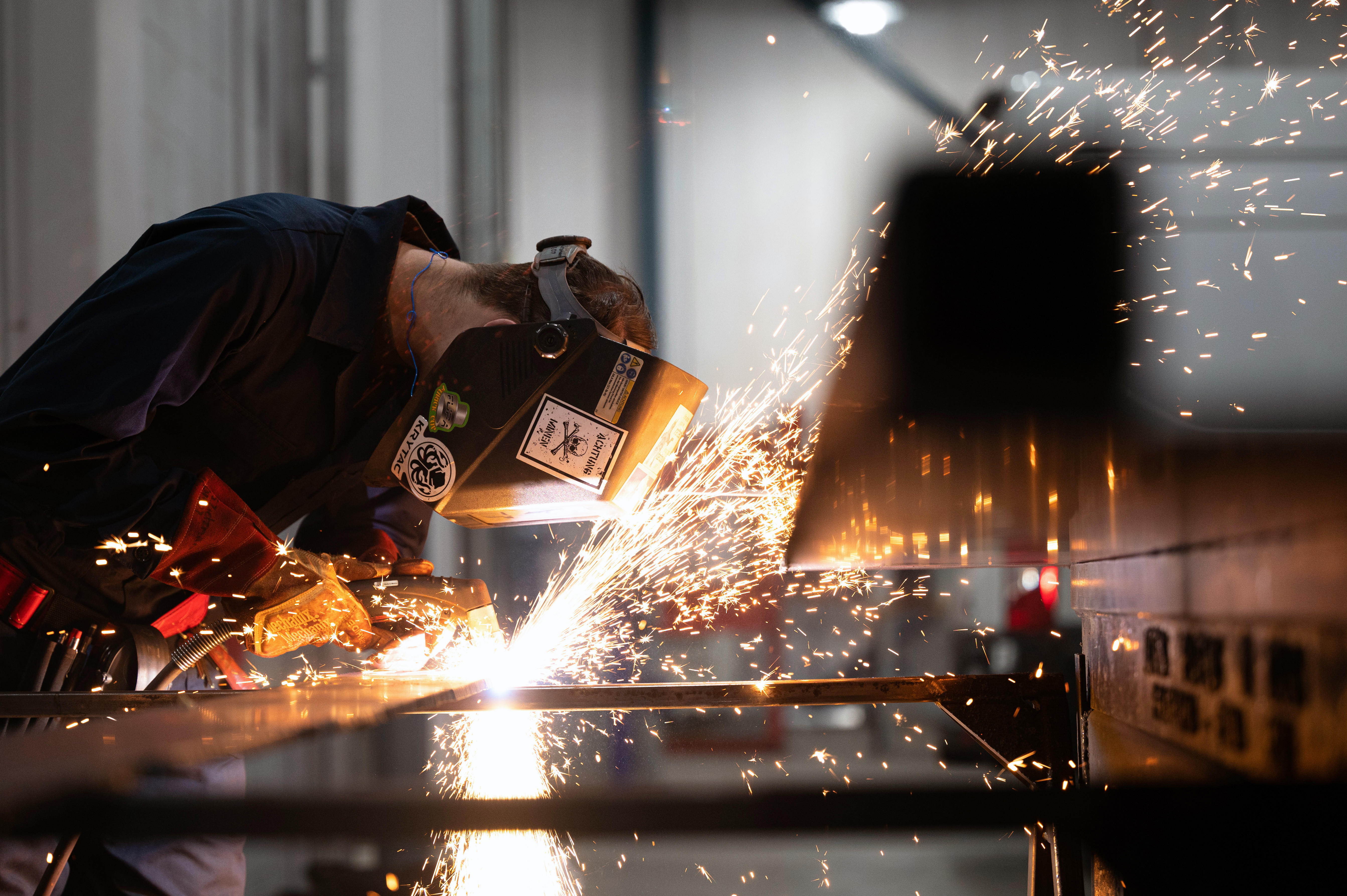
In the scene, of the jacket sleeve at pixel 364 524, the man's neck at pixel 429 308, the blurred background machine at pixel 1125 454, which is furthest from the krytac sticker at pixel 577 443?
the jacket sleeve at pixel 364 524

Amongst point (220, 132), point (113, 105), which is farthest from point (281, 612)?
point (220, 132)

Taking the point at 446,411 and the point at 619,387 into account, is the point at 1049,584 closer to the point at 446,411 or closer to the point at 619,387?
the point at 619,387

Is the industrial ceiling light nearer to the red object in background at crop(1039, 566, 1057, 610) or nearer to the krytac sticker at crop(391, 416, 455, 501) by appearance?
the red object in background at crop(1039, 566, 1057, 610)

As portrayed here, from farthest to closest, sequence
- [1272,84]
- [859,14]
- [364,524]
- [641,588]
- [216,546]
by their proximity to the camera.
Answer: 1. [859,14]
2. [1272,84]
3. [641,588]
4. [364,524]
5. [216,546]

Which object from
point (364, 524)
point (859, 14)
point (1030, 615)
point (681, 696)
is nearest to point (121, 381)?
point (364, 524)

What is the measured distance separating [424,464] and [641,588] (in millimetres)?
2478

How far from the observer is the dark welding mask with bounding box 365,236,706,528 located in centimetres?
138

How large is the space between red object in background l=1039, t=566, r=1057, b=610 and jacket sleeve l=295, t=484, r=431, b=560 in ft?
6.23

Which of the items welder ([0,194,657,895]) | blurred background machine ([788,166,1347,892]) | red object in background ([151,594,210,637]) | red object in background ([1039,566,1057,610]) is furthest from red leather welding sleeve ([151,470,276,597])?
red object in background ([1039,566,1057,610])

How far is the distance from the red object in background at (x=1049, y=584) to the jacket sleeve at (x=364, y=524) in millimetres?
1899

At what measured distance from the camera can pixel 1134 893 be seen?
69 centimetres

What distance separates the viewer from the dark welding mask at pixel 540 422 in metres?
1.38

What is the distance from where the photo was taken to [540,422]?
4.55 feet

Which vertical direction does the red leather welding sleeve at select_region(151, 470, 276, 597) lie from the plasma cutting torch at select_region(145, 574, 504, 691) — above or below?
above
